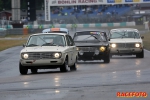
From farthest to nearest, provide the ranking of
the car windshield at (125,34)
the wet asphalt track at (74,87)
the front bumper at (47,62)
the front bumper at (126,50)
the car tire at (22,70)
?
the car windshield at (125,34) → the front bumper at (126,50) → the car tire at (22,70) → the front bumper at (47,62) → the wet asphalt track at (74,87)

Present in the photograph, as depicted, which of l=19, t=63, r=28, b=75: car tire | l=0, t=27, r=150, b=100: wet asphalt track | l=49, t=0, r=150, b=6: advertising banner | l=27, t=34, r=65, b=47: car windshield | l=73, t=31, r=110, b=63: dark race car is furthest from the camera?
l=49, t=0, r=150, b=6: advertising banner

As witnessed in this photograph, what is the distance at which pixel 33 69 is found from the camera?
1908cm

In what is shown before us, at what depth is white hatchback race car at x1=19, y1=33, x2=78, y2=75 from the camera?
1780 centimetres

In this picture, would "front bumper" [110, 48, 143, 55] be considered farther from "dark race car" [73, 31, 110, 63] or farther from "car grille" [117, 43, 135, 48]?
"dark race car" [73, 31, 110, 63]

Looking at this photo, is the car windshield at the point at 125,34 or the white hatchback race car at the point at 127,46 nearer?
the white hatchback race car at the point at 127,46

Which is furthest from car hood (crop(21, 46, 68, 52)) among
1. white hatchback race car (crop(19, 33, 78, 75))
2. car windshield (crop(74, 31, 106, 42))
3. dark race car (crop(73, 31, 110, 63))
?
car windshield (crop(74, 31, 106, 42))

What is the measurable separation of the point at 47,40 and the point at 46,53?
115 cm

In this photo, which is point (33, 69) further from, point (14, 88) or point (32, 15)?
point (32, 15)

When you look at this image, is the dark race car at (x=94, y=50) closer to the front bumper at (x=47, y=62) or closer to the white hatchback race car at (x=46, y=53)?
the white hatchback race car at (x=46, y=53)

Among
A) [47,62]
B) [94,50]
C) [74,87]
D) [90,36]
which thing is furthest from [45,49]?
[90,36]

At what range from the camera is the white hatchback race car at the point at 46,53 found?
17.8m

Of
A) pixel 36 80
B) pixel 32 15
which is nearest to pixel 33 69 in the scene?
pixel 36 80

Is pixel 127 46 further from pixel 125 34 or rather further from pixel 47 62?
pixel 47 62

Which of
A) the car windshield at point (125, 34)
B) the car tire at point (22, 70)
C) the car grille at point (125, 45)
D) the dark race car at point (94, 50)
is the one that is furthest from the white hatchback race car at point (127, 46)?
the car tire at point (22, 70)
